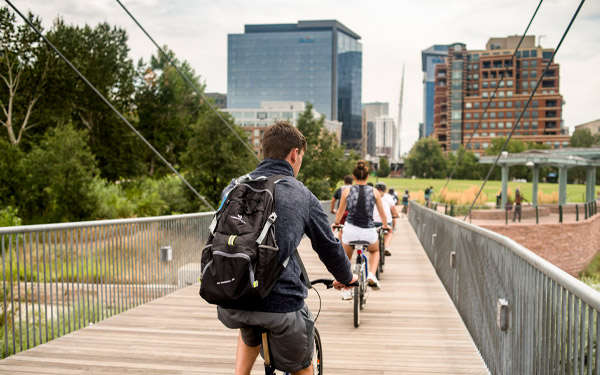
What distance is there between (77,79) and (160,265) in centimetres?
3363

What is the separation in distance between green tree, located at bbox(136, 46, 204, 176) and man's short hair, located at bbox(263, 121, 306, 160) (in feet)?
181

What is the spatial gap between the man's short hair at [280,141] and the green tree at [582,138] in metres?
115

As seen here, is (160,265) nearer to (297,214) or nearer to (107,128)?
A: (297,214)

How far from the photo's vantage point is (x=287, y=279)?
2.54 meters

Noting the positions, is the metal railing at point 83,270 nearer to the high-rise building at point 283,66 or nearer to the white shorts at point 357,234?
the white shorts at point 357,234

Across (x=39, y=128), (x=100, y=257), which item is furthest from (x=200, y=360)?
(x=39, y=128)

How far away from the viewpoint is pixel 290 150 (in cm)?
273

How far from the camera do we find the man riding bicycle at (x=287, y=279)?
249 centimetres

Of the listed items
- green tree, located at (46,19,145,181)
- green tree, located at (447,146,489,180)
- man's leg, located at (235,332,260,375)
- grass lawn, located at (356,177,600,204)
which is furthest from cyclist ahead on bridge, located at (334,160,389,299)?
green tree, located at (447,146,489,180)

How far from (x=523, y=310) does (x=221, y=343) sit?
2930mm

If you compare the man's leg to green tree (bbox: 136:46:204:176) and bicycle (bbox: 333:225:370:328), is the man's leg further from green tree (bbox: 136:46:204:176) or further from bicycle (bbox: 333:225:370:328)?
green tree (bbox: 136:46:204:176)

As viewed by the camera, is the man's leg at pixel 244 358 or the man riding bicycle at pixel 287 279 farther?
the man's leg at pixel 244 358

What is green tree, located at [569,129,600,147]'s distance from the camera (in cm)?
10760

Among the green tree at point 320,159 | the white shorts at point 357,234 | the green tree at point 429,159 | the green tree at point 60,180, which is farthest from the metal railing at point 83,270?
the green tree at point 429,159
